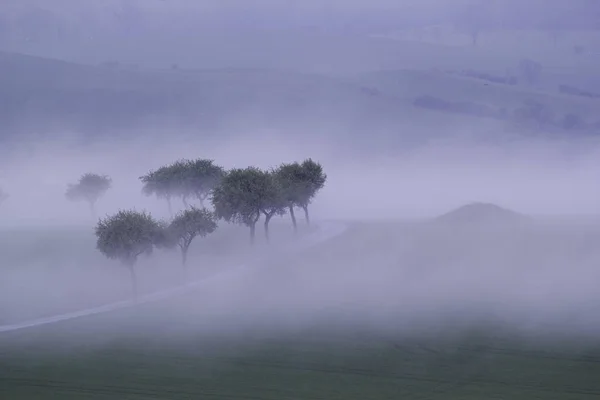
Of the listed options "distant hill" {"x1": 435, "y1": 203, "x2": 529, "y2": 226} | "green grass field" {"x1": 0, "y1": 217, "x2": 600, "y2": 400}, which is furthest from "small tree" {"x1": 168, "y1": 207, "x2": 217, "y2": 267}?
"distant hill" {"x1": 435, "y1": 203, "x2": 529, "y2": 226}

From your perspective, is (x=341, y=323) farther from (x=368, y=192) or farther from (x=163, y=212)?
(x=368, y=192)

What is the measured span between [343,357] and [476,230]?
55218 millimetres

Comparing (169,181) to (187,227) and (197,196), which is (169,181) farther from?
(187,227)

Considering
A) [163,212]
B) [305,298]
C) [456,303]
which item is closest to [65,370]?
[305,298]

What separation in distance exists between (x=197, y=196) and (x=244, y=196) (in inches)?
1067

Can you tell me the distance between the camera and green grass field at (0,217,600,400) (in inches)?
1527

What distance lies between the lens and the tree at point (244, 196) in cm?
8350

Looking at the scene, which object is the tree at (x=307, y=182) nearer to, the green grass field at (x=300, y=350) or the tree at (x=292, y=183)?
the tree at (x=292, y=183)

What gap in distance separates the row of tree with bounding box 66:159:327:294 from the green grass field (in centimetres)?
591

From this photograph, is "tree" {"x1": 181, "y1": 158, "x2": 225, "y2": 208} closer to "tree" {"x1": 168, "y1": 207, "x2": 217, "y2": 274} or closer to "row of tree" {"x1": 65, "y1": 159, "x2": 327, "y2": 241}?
"row of tree" {"x1": 65, "y1": 159, "x2": 327, "y2": 241}

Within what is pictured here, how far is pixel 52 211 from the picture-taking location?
156 meters

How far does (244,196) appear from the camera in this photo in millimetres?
83500

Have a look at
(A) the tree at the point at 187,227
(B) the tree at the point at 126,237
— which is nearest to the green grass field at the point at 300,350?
(B) the tree at the point at 126,237

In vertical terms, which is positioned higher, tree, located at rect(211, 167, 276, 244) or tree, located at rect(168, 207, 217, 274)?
tree, located at rect(211, 167, 276, 244)
